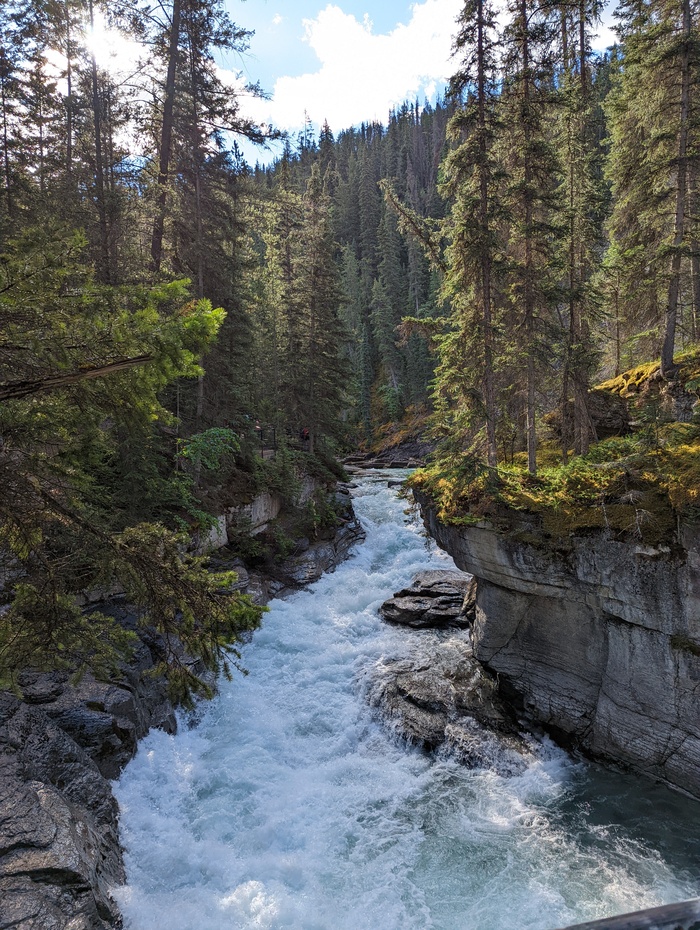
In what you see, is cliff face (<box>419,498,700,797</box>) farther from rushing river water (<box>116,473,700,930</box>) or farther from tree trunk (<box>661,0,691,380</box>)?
tree trunk (<box>661,0,691,380</box>)

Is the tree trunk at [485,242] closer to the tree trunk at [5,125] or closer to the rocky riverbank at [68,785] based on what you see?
the rocky riverbank at [68,785]

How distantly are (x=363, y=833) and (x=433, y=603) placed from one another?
348 inches

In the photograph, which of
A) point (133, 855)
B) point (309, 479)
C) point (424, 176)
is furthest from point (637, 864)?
point (424, 176)

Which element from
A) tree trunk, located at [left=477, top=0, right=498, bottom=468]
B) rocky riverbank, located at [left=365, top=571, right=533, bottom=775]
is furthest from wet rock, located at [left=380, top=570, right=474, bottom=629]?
tree trunk, located at [left=477, top=0, right=498, bottom=468]

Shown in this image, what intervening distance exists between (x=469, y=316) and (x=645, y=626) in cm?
949

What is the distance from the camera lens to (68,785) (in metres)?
7.70

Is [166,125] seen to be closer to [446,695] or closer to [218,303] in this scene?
[218,303]

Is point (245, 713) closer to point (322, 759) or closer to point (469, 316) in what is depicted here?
point (322, 759)

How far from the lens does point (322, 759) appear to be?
37.8 feet

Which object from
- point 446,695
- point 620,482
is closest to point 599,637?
point 620,482

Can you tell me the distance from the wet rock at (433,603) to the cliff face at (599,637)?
3.54 meters

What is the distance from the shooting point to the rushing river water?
25.8ft

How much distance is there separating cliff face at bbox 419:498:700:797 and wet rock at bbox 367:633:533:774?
31.5 inches

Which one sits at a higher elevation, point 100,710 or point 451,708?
point 100,710
